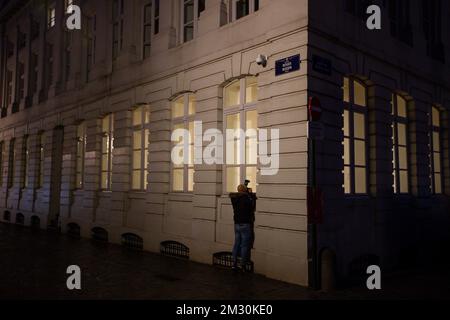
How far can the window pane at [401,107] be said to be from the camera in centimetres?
1086

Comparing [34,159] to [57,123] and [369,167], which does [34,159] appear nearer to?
[57,123]

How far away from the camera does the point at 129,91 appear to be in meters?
12.9

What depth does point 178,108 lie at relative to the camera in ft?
37.3

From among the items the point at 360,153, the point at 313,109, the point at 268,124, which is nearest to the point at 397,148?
the point at 360,153

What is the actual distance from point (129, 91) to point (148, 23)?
2.20 m

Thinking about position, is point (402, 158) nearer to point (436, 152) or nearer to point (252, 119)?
point (436, 152)

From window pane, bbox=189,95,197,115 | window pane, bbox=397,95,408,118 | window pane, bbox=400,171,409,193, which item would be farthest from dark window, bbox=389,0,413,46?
window pane, bbox=189,95,197,115

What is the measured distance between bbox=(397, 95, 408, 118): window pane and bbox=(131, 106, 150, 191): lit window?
22.7ft

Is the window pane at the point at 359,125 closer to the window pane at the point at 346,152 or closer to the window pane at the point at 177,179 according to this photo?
the window pane at the point at 346,152

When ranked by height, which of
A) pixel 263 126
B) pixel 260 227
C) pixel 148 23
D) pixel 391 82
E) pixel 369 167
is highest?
pixel 148 23

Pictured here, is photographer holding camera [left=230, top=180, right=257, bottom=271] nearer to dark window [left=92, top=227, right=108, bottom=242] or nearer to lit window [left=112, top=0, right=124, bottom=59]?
dark window [left=92, top=227, right=108, bottom=242]

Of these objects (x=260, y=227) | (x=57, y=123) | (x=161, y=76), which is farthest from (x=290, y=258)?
(x=57, y=123)

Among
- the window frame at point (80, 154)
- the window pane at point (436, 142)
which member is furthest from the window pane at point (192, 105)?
the window pane at point (436, 142)

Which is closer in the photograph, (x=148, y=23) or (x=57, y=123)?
(x=148, y=23)
